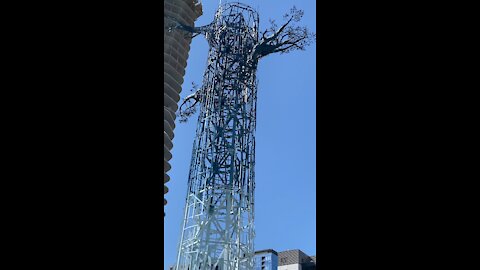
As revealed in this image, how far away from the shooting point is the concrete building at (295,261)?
59.6 meters

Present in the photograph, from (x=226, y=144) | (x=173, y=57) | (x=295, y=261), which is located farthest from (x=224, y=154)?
(x=295, y=261)

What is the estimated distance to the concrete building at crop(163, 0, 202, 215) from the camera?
1114 cm

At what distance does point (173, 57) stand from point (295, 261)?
167 ft

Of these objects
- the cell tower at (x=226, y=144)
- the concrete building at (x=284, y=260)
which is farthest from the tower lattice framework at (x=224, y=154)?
the concrete building at (x=284, y=260)

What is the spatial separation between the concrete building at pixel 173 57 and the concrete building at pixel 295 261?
1916 inches

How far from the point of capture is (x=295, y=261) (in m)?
60.2

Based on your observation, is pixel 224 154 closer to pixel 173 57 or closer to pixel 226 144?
pixel 226 144

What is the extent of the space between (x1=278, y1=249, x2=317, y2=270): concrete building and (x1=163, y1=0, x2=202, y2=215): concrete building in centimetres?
4866

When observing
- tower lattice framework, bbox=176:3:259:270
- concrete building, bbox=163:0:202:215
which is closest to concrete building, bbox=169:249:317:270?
tower lattice framework, bbox=176:3:259:270
